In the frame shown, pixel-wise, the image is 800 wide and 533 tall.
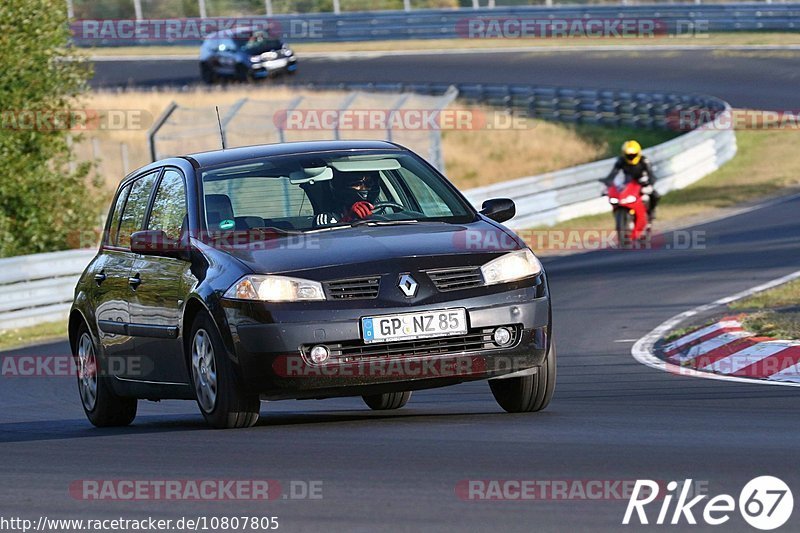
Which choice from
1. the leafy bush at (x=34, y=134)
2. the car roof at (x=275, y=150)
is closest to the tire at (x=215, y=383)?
the car roof at (x=275, y=150)

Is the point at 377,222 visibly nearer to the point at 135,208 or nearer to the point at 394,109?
the point at 135,208

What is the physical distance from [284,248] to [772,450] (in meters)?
2.81

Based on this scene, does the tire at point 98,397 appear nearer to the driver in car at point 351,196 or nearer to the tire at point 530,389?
the driver in car at point 351,196

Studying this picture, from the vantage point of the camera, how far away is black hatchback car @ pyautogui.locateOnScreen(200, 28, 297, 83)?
48594 millimetres

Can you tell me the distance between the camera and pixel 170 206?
30.4ft

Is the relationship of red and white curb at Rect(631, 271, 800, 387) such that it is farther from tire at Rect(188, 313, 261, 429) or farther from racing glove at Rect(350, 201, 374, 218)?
tire at Rect(188, 313, 261, 429)

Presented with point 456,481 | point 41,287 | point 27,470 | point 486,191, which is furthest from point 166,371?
point 486,191

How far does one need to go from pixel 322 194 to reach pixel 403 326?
137 cm

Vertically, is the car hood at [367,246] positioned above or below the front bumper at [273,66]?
above

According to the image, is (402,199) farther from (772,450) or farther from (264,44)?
(264,44)

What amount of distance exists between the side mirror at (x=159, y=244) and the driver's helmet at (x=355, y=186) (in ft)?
3.00

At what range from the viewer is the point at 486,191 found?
945 inches

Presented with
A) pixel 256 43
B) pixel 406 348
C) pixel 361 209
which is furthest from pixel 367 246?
pixel 256 43

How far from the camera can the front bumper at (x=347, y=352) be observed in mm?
7754
